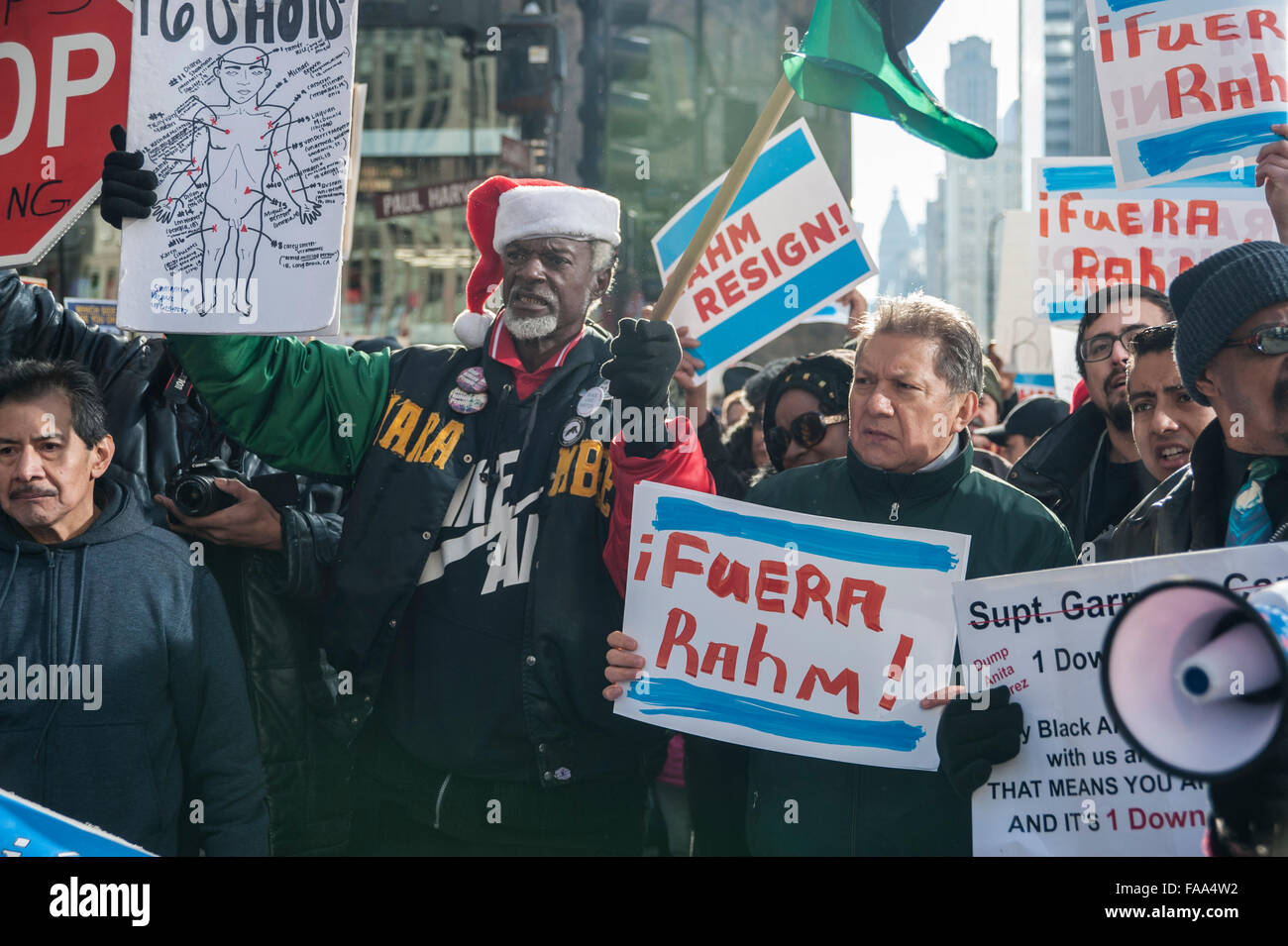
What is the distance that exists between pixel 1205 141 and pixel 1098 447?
34.9 inches

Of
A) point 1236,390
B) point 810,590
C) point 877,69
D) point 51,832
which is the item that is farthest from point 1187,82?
point 51,832

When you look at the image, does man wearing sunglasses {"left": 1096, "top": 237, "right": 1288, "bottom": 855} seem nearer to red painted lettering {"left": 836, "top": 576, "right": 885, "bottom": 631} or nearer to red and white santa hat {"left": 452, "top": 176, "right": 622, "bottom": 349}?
red painted lettering {"left": 836, "top": 576, "right": 885, "bottom": 631}

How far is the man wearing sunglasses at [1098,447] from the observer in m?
3.59

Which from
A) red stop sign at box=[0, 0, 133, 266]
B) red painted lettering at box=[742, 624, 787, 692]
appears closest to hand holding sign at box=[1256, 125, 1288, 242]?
red painted lettering at box=[742, 624, 787, 692]

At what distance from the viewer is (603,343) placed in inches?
120

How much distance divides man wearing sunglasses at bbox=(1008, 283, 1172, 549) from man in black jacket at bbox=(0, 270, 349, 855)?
1943mm

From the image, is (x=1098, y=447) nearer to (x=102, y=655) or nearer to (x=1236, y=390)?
(x=1236, y=390)

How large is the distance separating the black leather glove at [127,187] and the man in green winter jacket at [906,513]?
1406 mm

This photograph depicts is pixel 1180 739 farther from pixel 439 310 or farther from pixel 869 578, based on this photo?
pixel 439 310

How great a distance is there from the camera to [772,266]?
4.46 metres

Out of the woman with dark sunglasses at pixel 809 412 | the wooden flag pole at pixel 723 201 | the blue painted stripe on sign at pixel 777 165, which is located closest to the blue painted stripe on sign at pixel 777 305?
the blue painted stripe on sign at pixel 777 165

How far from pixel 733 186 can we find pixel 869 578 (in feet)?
3.02

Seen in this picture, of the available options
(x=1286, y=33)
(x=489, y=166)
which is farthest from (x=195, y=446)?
(x=489, y=166)

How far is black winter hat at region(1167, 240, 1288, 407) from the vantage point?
223cm
